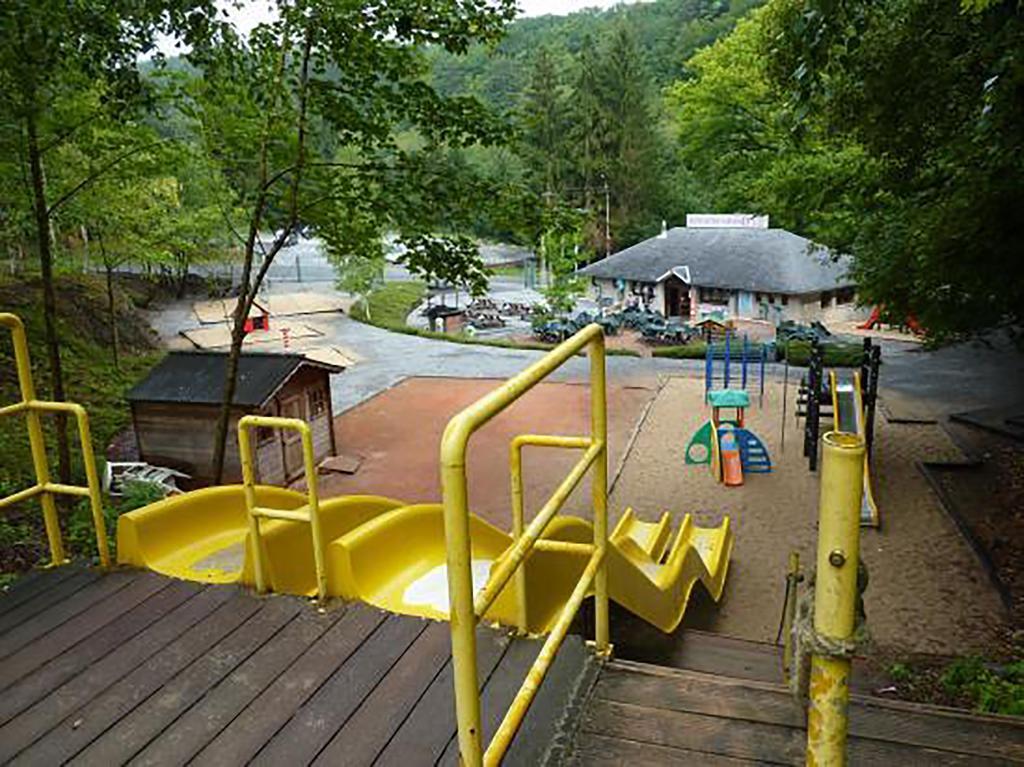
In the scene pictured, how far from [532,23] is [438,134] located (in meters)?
103

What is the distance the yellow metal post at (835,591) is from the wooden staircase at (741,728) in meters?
0.81

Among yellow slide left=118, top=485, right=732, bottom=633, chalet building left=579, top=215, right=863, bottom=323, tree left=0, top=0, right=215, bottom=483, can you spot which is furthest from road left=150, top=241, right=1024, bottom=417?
yellow slide left=118, top=485, right=732, bottom=633

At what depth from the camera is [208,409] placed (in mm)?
10977

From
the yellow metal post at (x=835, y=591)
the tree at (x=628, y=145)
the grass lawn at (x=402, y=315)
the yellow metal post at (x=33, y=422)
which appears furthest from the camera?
the tree at (x=628, y=145)

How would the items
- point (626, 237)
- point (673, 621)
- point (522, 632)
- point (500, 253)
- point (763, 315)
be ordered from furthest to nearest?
point (500, 253), point (626, 237), point (763, 315), point (673, 621), point (522, 632)

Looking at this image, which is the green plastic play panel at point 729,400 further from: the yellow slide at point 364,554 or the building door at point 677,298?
the building door at point 677,298

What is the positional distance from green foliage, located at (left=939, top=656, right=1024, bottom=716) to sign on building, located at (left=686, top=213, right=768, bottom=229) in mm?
26319

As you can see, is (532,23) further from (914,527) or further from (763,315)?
(914,527)

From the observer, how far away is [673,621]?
5.21 meters

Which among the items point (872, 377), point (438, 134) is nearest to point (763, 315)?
point (872, 377)

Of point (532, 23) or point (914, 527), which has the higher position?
point (532, 23)

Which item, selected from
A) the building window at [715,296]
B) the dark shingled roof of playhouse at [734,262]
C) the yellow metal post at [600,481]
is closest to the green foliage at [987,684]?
the yellow metal post at [600,481]

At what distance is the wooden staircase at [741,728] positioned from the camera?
2174 millimetres

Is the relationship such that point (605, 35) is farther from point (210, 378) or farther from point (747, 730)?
point (747, 730)
